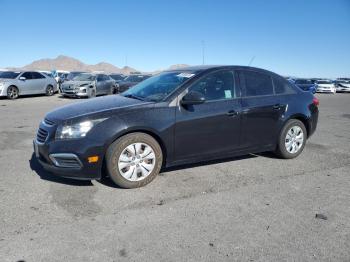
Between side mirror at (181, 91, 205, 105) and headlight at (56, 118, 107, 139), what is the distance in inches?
48.3

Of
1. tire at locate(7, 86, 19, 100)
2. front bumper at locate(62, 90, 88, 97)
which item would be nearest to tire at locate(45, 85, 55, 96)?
front bumper at locate(62, 90, 88, 97)

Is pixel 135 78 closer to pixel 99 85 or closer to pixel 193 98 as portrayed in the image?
pixel 99 85

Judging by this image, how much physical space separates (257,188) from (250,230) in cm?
127

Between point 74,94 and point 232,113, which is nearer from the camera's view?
point 232,113

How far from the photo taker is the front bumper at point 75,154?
430 cm

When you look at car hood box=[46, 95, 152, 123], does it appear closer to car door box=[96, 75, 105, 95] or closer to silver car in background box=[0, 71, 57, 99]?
silver car in background box=[0, 71, 57, 99]

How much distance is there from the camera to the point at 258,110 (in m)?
5.59

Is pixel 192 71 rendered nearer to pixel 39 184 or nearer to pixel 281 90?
pixel 281 90

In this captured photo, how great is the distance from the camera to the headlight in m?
4.34

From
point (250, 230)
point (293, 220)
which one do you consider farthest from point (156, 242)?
point (293, 220)

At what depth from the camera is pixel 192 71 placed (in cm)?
543

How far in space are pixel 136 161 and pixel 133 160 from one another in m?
0.05

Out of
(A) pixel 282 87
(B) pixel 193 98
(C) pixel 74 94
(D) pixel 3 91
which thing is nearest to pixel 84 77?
(C) pixel 74 94

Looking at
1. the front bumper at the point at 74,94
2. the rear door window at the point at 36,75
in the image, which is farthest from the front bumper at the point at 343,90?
the rear door window at the point at 36,75
